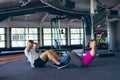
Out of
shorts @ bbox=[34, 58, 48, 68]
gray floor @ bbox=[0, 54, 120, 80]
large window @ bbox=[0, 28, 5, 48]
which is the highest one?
large window @ bbox=[0, 28, 5, 48]

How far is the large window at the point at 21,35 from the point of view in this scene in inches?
606

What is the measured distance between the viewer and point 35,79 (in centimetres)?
415

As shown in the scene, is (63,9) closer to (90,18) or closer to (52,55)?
(90,18)

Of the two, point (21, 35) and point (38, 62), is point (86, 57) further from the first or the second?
point (21, 35)

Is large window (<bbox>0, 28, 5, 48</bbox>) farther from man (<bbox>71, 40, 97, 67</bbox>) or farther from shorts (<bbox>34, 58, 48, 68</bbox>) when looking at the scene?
man (<bbox>71, 40, 97, 67</bbox>)

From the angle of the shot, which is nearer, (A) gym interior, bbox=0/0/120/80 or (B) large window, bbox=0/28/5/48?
(A) gym interior, bbox=0/0/120/80

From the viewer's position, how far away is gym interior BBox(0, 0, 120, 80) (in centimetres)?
485

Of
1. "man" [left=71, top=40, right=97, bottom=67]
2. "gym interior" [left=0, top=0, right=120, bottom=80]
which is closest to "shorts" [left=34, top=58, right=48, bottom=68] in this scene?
"gym interior" [left=0, top=0, right=120, bottom=80]

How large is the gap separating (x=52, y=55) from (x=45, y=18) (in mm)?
10046

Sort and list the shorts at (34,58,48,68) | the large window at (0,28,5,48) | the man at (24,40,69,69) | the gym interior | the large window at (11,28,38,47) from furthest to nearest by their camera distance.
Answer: the large window at (11,28,38,47) → the large window at (0,28,5,48) → the shorts at (34,58,48,68) → the man at (24,40,69,69) → the gym interior

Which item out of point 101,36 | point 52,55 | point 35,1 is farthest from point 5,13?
point 101,36

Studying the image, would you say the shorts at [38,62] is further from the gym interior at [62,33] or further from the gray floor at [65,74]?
the gray floor at [65,74]

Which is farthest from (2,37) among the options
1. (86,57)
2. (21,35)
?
(86,57)

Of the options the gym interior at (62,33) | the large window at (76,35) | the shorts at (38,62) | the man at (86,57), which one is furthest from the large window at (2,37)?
the man at (86,57)
